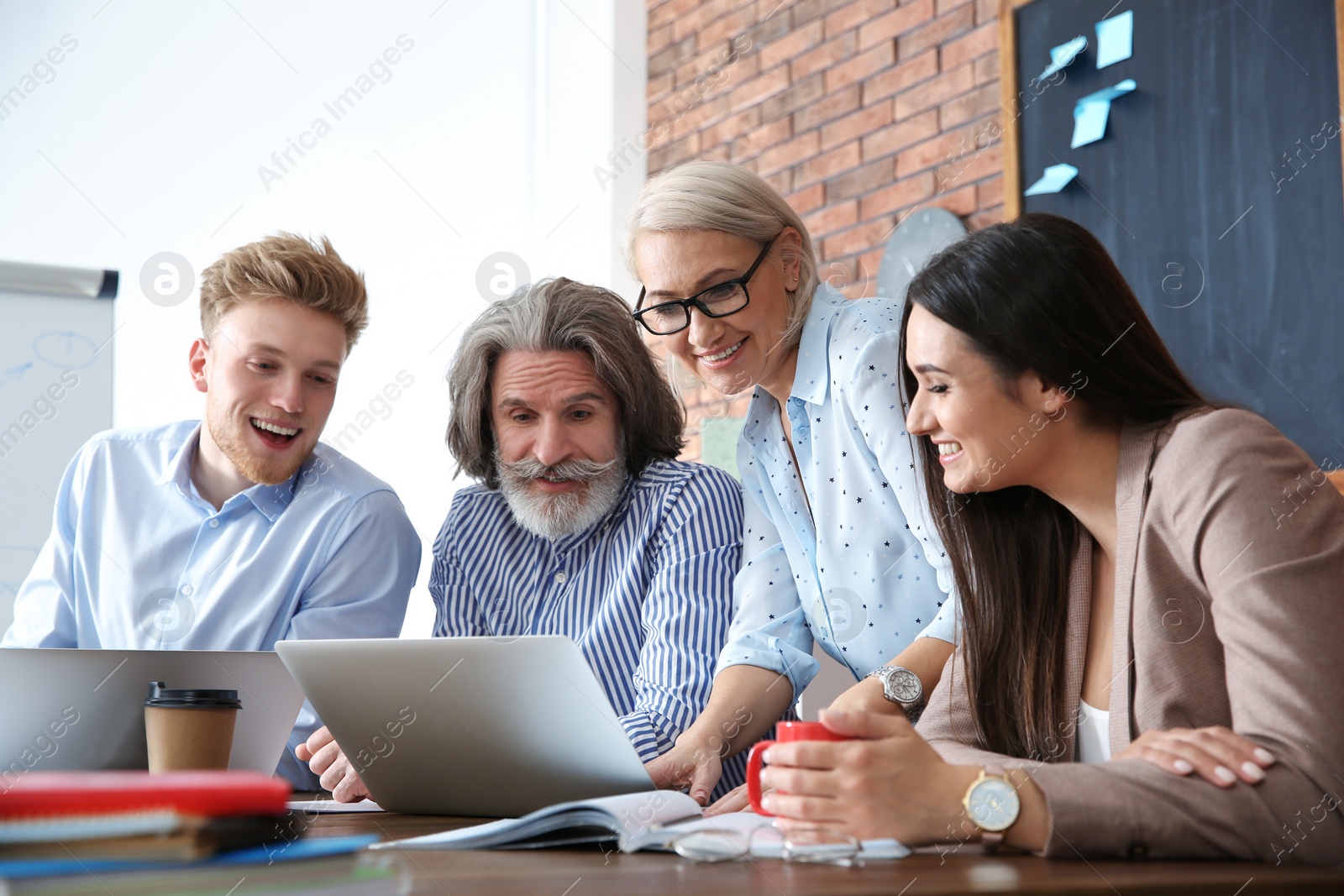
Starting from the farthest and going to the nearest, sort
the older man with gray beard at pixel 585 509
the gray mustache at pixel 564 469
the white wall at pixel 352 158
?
the white wall at pixel 352 158, the gray mustache at pixel 564 469, the older man with gray beard at pixel 585 509

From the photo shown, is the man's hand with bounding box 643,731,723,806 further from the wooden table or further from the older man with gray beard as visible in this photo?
the wooden table

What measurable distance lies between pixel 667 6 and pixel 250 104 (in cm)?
170

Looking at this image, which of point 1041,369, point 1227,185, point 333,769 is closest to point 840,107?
point 1227,185

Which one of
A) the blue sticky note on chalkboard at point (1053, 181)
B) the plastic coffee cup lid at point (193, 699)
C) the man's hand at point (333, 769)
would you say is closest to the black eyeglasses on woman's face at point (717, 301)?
the man's hand at point (333, 769)

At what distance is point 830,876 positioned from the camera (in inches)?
29.7

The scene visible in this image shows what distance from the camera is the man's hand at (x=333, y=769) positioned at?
1400 millimetres

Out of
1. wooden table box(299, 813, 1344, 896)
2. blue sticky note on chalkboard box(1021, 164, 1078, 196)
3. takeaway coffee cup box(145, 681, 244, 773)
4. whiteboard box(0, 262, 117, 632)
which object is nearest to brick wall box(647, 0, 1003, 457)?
blue sticky note on chalkboard box(1021, 164, 1078, 196)

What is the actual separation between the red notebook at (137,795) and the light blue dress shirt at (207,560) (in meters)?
1.37

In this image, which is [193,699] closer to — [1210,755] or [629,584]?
[629,584]

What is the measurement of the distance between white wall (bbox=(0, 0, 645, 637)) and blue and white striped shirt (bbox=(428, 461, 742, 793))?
222cm

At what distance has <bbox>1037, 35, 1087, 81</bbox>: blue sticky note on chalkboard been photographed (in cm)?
297

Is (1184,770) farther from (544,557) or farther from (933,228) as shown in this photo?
(933,228)

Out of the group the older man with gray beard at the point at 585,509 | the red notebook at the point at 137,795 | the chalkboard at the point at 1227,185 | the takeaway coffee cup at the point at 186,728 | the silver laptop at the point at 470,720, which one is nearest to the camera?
the red notebook at the point at 137,795

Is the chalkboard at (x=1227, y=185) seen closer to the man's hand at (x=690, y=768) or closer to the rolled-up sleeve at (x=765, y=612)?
the rolled-up sleeve at (x=765, y=612)
